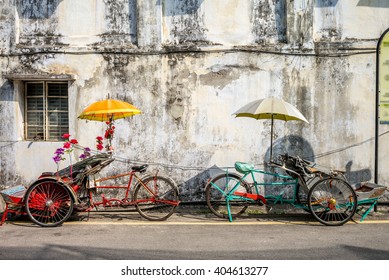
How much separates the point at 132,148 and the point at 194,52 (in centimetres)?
247

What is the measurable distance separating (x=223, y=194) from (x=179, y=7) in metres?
4.20

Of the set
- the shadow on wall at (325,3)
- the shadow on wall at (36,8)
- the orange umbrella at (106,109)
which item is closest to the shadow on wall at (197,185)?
the orange umbrella at (106,109)

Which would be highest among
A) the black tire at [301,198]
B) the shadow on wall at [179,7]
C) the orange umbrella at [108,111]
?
the shadow on wall at [179,7]

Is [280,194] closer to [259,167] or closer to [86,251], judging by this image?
[259,167]

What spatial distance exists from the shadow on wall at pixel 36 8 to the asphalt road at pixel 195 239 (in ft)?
14.8

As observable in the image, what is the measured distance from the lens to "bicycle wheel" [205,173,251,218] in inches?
355

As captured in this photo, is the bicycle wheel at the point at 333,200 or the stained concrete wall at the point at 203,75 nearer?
the bicycle wheel at the point at 333,200

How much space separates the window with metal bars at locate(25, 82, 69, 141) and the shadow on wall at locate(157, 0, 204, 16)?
2.77m

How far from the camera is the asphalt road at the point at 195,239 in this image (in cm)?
664

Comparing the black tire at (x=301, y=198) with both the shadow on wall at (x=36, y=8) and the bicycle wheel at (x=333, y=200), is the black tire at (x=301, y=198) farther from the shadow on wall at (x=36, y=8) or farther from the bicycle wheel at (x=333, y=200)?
the shadow on wall at (x=36, y=8)

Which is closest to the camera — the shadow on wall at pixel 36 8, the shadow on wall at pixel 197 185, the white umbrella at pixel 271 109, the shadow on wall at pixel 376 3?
the white umbrella at pixel 271 109

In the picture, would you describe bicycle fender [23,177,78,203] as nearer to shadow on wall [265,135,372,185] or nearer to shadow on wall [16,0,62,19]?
shadow on wall [16,0,62,19]

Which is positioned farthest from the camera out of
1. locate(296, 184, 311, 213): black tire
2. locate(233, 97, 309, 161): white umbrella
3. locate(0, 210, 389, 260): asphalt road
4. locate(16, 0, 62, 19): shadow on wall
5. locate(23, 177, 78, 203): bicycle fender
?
locate(16, 0, 62, 19): shadow on wall

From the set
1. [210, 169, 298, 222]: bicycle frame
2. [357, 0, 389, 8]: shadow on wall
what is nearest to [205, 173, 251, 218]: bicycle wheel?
[210, 169, 298, 222]: bicycle frame
